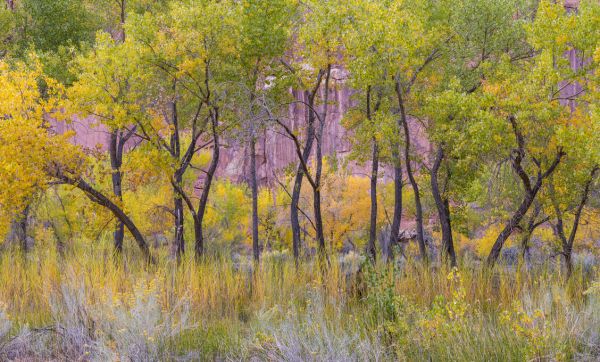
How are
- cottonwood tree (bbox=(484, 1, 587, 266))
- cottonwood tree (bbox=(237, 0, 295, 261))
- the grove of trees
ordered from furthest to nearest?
cottonwood tree (bbox=(237, 0, 295, 261)), the grove of trees, cottonwood tree (bbox=(484, 1, 587, 266))

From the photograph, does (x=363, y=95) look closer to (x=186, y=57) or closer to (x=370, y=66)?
(x=370, y=66)

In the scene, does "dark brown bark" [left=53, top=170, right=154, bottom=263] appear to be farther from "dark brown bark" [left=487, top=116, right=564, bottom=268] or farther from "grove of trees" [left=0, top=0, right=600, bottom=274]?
"dark brown bark" [left=487, top=116, right=564, bottom=268]

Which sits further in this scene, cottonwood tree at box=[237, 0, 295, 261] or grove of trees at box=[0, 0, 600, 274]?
cottonwood tree at box=[237, 0, 295, 261]

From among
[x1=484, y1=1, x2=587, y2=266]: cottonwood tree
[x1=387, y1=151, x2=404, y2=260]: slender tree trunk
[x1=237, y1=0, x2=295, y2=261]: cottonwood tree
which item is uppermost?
[x1=237, y1=0, x2=295, y2=261]: cottonwood tree

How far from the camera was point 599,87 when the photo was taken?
11969mm

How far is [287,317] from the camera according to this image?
27.6 feet

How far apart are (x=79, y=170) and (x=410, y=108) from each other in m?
7.77

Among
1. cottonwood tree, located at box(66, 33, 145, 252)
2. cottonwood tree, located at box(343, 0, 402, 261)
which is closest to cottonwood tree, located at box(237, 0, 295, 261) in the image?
cottonwood tree, located at box(343, 0, 402, 261)

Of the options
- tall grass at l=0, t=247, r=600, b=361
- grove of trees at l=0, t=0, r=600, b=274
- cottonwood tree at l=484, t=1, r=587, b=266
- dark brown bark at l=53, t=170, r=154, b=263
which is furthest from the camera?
dark brown bark at l=53, t=170, r=154, b=263

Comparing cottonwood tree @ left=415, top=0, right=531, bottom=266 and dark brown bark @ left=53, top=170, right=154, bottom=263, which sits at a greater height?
cottonwood tree @ left=415, top=0, right=531, bottom=266

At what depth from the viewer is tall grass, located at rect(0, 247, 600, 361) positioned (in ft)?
24.1

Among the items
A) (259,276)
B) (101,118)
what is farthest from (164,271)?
(101,118)

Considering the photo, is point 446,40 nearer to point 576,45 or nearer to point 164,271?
point 576,45

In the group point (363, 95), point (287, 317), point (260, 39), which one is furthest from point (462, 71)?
point (287, 317)
